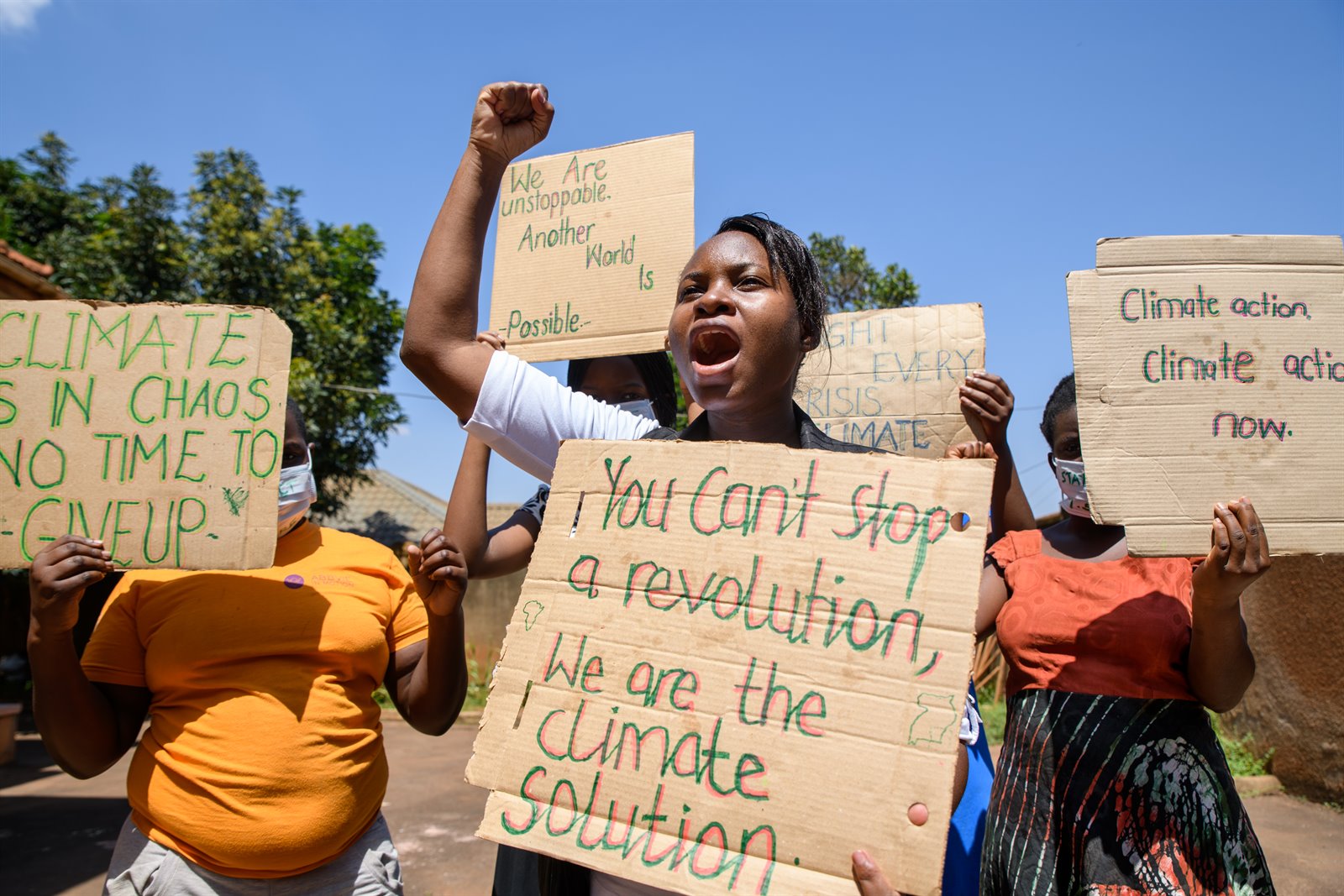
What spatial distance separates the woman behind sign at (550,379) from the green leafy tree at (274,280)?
10313mm

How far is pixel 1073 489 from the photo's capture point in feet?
7.77

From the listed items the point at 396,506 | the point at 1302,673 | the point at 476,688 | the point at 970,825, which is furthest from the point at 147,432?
the point at 396,506

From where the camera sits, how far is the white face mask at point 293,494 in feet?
7.61

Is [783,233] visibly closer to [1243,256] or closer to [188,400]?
[1243,256]

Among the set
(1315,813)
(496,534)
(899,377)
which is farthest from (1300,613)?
(496,534)

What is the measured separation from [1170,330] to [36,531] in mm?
2423

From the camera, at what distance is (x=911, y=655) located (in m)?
1.25

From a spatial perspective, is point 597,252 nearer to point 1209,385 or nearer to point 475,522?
point 475,522

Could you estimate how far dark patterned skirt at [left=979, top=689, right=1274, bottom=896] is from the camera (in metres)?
1.86

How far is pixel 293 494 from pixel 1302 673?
20.3 ft

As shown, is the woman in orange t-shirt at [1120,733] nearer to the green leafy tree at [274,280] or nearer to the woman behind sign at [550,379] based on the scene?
the woman behind sign at [550,379]

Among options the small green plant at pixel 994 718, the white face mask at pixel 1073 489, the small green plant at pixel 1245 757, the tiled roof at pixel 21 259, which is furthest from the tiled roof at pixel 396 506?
the white face mask at pixel 1073 489

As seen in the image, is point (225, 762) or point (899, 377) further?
point (899, 377)

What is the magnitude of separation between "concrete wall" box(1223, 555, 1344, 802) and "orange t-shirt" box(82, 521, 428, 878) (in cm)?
569
